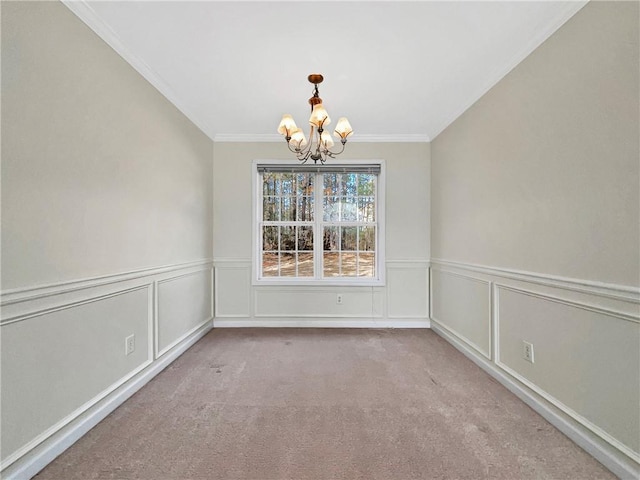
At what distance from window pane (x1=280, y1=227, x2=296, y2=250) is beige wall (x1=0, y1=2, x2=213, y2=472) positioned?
→ 5.08ft

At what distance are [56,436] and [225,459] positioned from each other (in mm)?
910

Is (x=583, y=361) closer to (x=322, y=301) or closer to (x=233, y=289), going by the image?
(x=322, y=301)

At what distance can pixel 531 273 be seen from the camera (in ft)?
6.45

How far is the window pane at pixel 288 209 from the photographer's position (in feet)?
12.7

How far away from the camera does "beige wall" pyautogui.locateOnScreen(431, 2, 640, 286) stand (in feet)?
4.54

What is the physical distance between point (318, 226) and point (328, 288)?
2.71 ft

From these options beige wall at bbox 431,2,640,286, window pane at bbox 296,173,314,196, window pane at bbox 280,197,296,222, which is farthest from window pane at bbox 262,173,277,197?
beige wall at bbox 431,2,640,286

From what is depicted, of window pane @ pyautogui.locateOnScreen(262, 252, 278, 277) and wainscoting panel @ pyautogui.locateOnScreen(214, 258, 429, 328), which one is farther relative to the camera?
window pane @ pyautogui.locateOnScreen(262, 252, 278, 277)

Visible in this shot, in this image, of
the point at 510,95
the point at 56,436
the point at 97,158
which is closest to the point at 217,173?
the point at 97,158

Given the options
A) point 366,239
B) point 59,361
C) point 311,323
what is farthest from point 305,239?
point 59,361

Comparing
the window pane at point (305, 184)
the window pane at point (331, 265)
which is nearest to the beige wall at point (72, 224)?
the window pane at point (305, 184)

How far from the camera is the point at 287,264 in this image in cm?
388

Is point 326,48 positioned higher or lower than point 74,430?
higher

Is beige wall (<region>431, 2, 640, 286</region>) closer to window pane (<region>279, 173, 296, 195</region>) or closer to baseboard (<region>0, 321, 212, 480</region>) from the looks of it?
window pane (<region>279, 173, 296, 195</region>)
